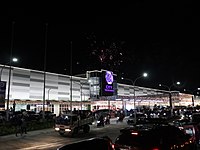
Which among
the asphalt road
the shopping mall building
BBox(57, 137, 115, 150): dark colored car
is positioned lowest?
the asphalt road

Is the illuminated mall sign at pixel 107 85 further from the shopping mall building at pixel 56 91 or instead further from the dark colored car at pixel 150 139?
the dark colored car at pixel 150 139

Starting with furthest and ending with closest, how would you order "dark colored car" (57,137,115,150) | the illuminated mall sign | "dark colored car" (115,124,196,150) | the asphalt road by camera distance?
the illuminated mall sign
the asphalt road
"dark colored car" (115,124,196,150)
"dark colored car" (57,137,115,150)

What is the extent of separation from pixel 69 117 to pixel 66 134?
5.24 ft

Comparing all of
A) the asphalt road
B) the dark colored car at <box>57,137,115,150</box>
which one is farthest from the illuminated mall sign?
the dark colored car at <box>57,137,115,150</box>

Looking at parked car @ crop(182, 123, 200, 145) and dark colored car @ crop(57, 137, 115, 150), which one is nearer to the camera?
dark colored car @ crop(57, 137, 115, 150)

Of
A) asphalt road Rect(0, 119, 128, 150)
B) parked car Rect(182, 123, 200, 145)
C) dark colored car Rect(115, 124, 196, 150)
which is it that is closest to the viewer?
dark colored car Rect(115, 124, 196, 150)

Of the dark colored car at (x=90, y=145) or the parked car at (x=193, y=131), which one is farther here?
the parked car at (x=193, y=131)

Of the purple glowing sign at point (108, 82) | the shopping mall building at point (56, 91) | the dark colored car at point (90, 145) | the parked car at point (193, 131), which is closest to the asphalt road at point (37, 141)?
the parked car at point (193, 131)

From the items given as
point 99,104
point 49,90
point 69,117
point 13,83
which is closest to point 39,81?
point 49,90

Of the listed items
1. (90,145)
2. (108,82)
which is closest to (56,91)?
(108,82)

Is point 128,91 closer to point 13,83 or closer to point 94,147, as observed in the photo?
point 13,83

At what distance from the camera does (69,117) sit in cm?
2330

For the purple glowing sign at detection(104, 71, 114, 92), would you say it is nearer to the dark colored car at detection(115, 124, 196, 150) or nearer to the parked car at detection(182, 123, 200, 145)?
the parked car at detection(182, 123, 200, 145)

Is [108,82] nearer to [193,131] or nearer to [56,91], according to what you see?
[56,91]
